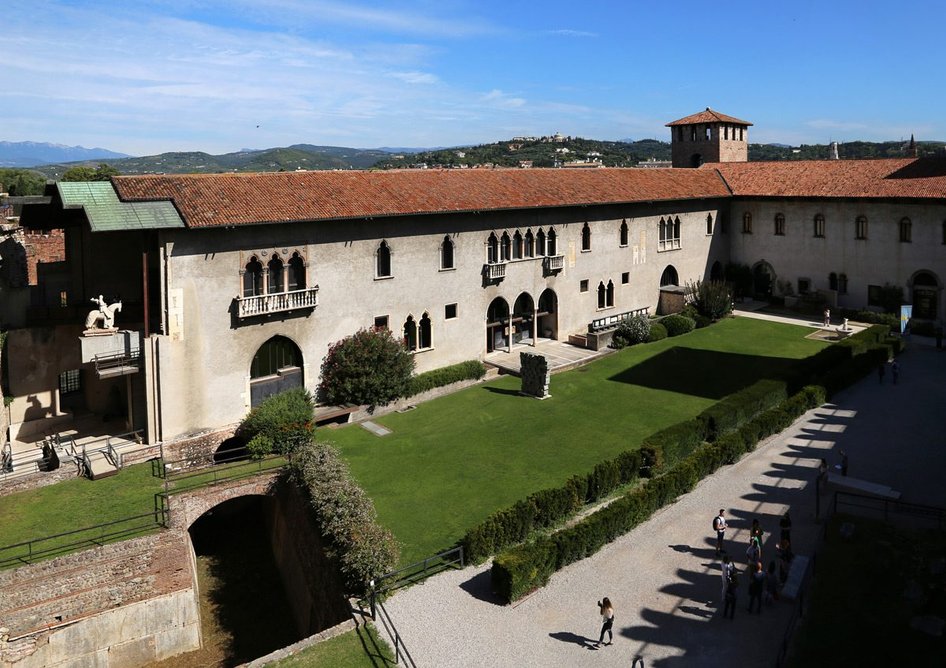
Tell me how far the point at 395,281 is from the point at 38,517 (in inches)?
700

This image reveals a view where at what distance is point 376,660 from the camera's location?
17.7 meters

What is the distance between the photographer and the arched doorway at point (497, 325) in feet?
135

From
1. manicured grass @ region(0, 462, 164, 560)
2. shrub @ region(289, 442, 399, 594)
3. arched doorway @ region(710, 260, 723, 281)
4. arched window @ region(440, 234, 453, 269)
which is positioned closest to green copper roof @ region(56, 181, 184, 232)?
manicured grass @ region(0, 462, 164, 560)

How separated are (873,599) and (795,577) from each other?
1.85 metres

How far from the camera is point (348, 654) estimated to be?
18094 mm

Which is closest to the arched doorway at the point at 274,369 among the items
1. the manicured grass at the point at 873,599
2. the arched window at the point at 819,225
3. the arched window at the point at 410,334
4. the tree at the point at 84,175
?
the arched window at the point at 410,334

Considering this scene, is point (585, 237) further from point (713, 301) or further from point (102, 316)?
point (102, 316)

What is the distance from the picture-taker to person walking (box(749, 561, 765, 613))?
61.3 ft

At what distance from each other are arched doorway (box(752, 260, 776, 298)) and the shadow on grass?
1581 cm

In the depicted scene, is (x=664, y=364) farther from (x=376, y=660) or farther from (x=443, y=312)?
(x=376, y=660)

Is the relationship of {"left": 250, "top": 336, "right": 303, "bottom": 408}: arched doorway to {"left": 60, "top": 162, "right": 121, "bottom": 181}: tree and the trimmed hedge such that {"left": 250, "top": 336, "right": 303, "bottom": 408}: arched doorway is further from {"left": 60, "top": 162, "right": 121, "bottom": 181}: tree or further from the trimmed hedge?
{"left": 60, "top": 162, "right": 121, "bottom": 181}: tree

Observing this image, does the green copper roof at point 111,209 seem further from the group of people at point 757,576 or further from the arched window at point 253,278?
the group of people at point 757,576

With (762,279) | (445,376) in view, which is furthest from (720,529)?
(762,279)

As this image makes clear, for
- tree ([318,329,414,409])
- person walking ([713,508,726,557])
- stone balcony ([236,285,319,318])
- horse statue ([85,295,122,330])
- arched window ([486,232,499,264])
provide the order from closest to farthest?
person walking ([713,508,726,557]), horse statue ([85,295,122,330]), stone balcony ([236,285,319,318]), tree ([318,329,414,409]), arched window ([486,232,499,264])
